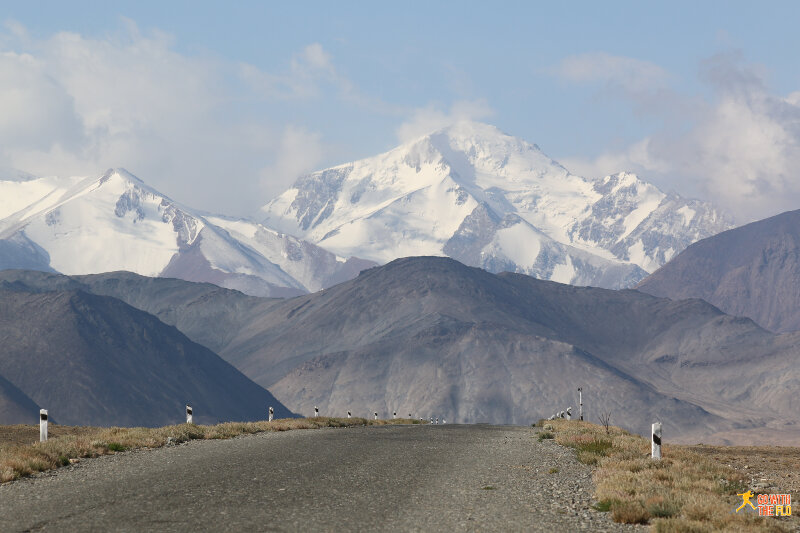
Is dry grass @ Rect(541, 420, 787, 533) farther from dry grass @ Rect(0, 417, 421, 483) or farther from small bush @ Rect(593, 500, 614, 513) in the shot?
dry grass @ Rect(0, 417, 421, 483)

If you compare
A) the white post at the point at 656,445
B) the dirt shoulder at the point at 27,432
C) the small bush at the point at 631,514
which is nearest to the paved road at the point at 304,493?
the small bush at the point at 631,514

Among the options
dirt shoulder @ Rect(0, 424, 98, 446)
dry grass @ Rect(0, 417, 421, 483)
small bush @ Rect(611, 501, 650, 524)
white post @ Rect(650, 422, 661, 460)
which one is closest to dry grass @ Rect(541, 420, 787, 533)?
small bush @ Rect(611, 501, 650, 524)

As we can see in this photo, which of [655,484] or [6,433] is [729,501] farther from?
[6,433]

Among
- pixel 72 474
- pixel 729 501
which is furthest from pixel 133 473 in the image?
pixel 729 501

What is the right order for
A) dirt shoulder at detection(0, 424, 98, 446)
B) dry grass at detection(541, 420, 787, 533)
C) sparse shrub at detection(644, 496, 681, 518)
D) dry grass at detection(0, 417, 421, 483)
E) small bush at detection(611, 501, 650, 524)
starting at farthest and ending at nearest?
dirt shoulder at detection(0, 424, 98, 446)
dry grass at detection(0, 417, 421, 483)
sparse shrub at detection(644, 496, 681, 518)
small bush at detection(611, 501, 650, 524)
dry grass at detection(541, 420, 787, 533)

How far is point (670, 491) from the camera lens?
1812 cm

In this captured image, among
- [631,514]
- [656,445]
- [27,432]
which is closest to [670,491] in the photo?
[631,514]

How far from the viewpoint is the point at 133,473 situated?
21.1m

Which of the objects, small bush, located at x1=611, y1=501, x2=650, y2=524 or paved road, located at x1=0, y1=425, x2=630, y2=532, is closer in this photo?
paved road, located at x1=0, y1=425, x2=630, y2=532

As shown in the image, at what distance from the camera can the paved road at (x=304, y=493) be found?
599 inches

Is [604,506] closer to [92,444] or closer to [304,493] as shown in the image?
[304,493]

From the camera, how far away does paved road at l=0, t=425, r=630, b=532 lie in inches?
599

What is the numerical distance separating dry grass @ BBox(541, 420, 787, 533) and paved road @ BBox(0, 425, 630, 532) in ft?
1.79

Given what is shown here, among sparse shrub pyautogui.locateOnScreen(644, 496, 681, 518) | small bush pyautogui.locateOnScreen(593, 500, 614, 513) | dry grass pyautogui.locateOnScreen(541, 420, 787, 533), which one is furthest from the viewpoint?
small bush pyautogui.locateOnScreen(593, 500, 614, 513)
